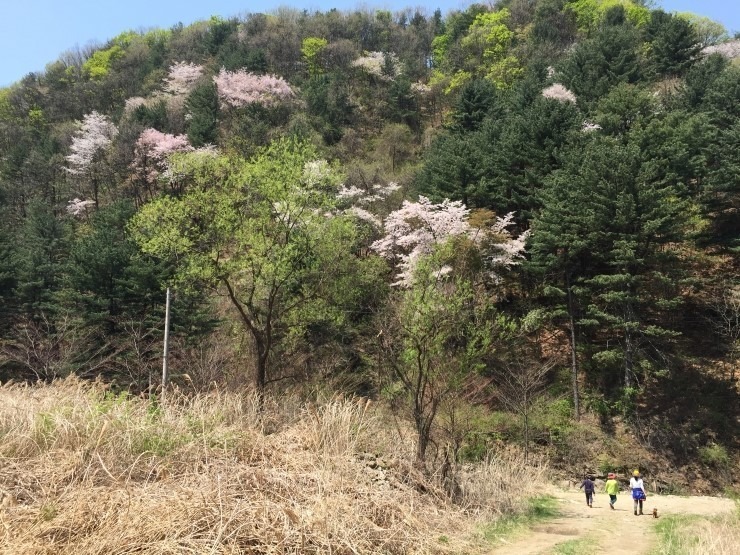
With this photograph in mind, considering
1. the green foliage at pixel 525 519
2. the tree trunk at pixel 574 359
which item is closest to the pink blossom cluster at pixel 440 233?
the tree trunk at pixel 574 359

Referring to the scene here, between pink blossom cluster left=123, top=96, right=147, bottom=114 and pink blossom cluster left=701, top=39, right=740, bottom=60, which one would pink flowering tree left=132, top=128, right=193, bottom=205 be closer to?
pink blossom cluster left=123, top=96, right=147, bottom=114

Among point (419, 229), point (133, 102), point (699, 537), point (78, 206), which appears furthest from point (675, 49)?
point (133, 102)

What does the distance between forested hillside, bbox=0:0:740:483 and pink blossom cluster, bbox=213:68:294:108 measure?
10.2 m

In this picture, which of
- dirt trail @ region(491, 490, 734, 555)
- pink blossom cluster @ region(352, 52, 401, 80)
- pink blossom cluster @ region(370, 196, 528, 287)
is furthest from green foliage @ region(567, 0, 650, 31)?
dirt trail @ region(491, 490, 734, 555)

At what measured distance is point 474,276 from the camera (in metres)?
21.3

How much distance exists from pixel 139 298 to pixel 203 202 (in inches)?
470

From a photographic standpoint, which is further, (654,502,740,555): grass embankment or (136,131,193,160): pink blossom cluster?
(136,131,193,160): pink blossom cluster

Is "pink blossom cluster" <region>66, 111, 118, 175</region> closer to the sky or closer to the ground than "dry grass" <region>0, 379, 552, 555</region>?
closer to the sky

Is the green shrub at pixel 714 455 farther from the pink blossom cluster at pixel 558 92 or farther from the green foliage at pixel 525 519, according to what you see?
the pink blossom cluster at pixel 558 92

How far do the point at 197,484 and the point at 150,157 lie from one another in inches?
1542

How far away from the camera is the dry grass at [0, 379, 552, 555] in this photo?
160 inches

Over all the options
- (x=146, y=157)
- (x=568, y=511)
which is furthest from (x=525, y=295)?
(x=146, y=157)

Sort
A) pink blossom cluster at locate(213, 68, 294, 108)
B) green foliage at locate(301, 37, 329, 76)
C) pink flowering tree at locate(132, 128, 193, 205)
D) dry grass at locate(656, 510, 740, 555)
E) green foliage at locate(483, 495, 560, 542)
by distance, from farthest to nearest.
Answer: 1. green foliage at locate(301, 37, 329, 76)
2. pink blossom cluster at locate(213, 68, 294, 108)
3. pink flowering tree at locate(132, 128, 193, 205)
4. green foliage at locate(483, 495, 560, 542)
5. dry grass at locate(656, 510, 740, 555)

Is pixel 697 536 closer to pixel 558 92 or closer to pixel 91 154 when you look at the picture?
pixel 558 92
